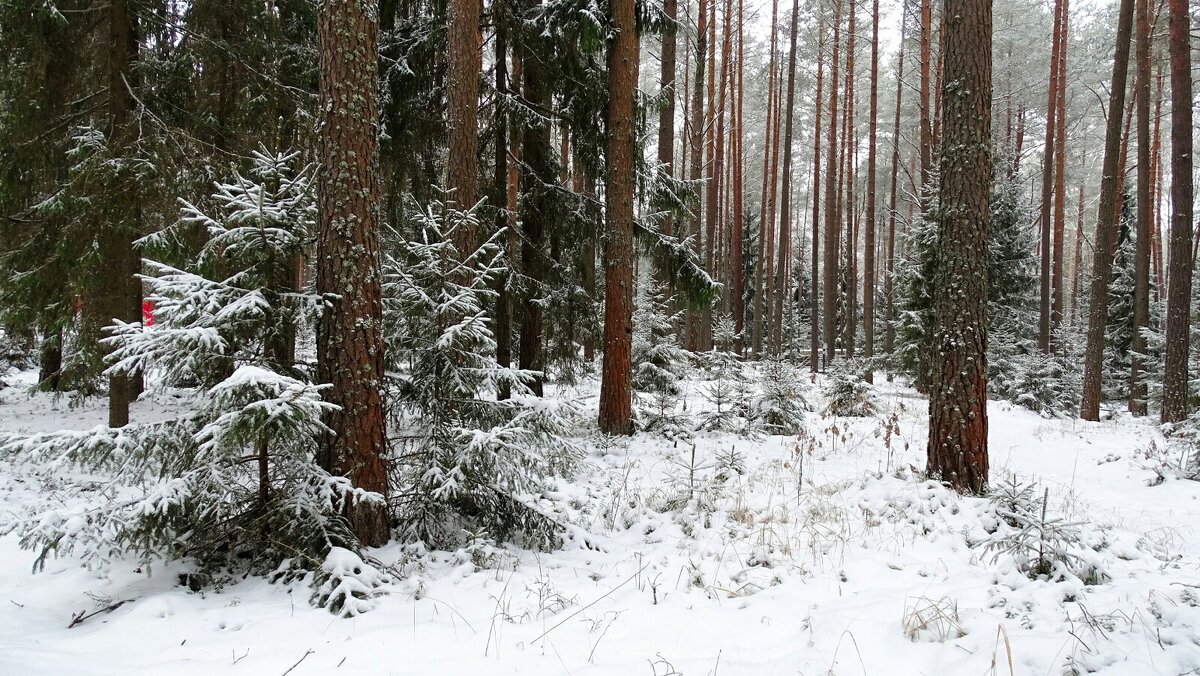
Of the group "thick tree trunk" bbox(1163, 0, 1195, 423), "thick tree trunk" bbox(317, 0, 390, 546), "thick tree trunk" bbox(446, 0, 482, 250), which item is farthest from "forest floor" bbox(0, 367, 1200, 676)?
"thick tree trunk" bbox(1163, 0, 1195, 423)

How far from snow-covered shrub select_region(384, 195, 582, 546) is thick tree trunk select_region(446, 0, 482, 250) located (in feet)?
5.13

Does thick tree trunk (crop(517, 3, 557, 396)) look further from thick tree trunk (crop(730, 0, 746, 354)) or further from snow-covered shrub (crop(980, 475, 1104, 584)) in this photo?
thick tree trunk (crop(730, 0, 746, 354))

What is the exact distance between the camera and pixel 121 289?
7473 mm

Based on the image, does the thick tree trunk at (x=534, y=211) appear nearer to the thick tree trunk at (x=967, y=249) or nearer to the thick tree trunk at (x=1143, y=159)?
the thick tree trunk at (x=967, y=249)

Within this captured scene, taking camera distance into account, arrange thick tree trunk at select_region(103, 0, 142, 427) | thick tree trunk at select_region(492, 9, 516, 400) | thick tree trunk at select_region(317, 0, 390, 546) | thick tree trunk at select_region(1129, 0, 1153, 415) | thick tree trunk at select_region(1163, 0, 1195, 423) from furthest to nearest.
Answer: thick tree trunk at select_region(1129, 0, 1153, 415) → thick tree trunk at select_region(1163, 0, 1195, 423) → thick tree trunk at select_region(492, 9, 516, 400) → thick tree trunk at select_region(103, 0, 142, 427) → thick tree trunk at select_region(317, 0, 390, 546)

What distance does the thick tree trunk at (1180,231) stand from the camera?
33.6 ft

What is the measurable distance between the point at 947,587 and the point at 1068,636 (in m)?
0.78

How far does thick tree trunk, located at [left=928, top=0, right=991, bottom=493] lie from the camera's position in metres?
5.02

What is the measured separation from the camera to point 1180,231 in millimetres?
10461

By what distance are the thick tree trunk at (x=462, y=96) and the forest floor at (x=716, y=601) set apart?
3.59 m

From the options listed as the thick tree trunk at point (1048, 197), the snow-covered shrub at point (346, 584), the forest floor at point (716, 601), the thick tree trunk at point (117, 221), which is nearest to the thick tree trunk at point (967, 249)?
the forest floor at point (716, 601)

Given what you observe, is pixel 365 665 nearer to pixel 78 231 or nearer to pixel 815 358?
pixel 78 231

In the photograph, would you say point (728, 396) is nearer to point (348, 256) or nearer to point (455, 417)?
point (455, 417)

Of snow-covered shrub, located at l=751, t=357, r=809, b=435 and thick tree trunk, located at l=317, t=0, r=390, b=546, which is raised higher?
thick tree trunk, located at l=317, t=0, r=390, b=546
